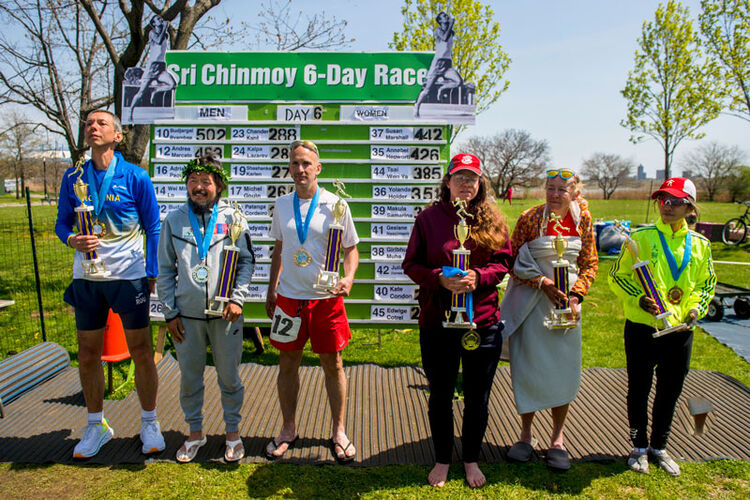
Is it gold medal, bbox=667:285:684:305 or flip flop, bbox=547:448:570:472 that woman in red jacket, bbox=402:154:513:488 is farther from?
gold medal, bbox=667:285:684:305

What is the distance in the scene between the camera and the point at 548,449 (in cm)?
381

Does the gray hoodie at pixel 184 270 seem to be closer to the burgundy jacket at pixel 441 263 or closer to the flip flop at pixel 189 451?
the flip flop at pixel 189 451

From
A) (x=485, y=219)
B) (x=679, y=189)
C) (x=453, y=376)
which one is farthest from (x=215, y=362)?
(x=679, y=189)

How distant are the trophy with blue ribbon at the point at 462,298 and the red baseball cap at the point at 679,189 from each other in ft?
4.47

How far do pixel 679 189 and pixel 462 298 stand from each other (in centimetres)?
174

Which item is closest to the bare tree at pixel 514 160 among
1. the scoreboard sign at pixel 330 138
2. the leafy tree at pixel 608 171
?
the leafy tree at pixel 608 171

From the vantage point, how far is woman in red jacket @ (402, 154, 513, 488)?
10.4ft

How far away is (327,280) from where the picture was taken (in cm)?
339

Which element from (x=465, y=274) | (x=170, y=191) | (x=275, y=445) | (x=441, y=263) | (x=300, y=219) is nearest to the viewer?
(x=465, y=274)

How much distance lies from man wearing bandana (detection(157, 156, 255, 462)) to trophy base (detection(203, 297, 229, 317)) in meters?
0.03

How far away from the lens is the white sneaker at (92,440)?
12.1 feet

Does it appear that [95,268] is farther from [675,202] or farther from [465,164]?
[675,202]

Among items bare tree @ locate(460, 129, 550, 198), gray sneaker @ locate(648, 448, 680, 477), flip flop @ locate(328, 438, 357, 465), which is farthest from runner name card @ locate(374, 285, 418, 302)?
bare tree @ locate(460, 129, 550, 198)

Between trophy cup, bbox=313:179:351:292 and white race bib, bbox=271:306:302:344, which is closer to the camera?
trophy cup, bbox=313:179:351:292
